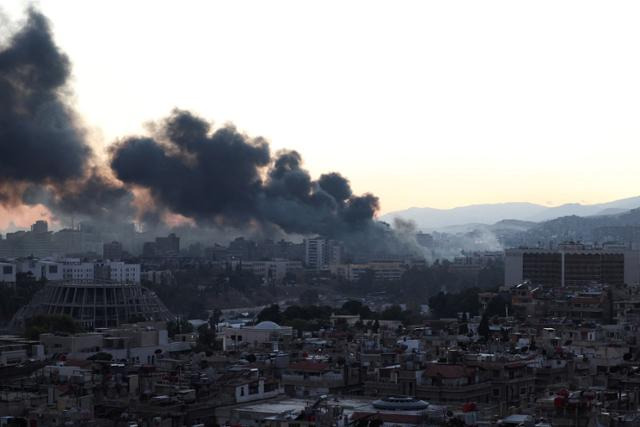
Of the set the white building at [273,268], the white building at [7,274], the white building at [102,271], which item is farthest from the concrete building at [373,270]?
the white building at [7,274]

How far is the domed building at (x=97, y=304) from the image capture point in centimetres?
7625

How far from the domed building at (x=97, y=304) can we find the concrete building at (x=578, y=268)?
25040 millimetres

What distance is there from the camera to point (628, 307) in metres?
60.9

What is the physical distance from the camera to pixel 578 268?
8956 cm

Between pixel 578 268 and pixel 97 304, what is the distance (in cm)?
3121

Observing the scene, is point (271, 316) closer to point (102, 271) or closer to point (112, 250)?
point (102, 271)

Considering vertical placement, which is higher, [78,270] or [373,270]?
[78,270]

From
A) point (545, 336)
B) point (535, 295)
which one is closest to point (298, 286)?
point (535, 295)

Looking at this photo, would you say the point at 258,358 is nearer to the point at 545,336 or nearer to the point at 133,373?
the point at 133,373

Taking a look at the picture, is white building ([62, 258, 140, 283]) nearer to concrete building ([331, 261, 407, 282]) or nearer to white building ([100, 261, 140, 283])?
white building ([100, 261, 140, 283])

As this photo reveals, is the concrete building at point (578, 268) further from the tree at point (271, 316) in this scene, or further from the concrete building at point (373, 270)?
the concrete building at point (373, 270)

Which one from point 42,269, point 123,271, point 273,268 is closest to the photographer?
point 42,269

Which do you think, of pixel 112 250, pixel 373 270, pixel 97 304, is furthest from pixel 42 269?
pixel 112 250

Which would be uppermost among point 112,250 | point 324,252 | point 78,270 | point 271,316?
point 112,250
